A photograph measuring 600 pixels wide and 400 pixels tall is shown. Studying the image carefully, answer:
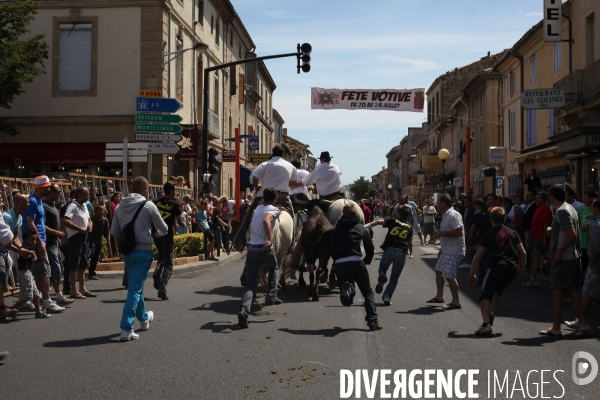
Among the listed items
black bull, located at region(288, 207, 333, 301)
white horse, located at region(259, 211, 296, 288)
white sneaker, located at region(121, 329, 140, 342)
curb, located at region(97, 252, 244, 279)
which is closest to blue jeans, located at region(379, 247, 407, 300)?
black bull, located at region(288, 207, 333, 301)

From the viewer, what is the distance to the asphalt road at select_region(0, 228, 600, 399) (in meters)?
6.09

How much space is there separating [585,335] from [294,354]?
378 centimetres

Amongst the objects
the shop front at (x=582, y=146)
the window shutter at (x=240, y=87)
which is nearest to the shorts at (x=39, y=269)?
the shop front at (x=582, y=146)

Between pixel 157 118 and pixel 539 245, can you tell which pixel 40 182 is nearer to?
pixel 157 118

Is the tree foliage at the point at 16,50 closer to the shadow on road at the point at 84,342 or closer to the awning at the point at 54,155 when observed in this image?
the awning at the point at 54,155

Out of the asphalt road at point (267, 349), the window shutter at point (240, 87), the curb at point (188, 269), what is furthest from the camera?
the window shutter at point (240, 87)

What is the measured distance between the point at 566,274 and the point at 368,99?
1831 cm

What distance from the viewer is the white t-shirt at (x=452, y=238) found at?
10.8 metres

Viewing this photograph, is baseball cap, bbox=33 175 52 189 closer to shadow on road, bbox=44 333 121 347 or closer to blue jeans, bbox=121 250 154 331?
blue jeans, bbox=121 250 154 331

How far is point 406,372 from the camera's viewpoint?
6523mm

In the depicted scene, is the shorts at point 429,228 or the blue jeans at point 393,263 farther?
the shorts at point 429,228

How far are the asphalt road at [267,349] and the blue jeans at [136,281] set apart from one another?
354mm

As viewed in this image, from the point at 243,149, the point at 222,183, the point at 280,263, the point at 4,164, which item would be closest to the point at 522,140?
the point at 222,183

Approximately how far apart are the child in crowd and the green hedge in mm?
6224
